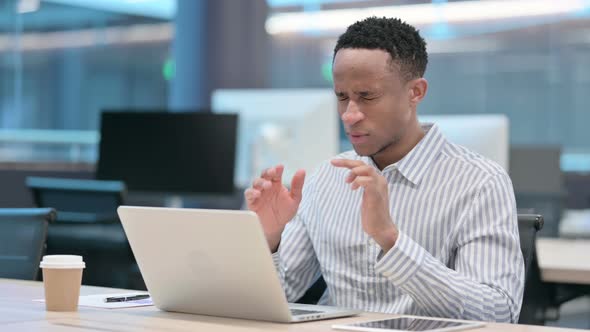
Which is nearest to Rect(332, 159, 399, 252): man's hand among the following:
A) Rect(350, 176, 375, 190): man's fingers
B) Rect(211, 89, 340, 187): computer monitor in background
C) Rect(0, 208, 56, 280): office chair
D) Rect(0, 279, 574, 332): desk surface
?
Rect(350, 176, 375, 190): man's fingers

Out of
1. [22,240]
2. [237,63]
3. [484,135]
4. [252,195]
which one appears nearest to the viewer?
[252,195]

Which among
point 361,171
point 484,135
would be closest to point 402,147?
point 361,171

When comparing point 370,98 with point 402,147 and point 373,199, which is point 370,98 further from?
point 373,199

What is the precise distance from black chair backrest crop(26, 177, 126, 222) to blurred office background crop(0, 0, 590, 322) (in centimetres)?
92

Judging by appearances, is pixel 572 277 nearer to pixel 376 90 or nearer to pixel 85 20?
pixel 376 90

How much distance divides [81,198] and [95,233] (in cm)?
20

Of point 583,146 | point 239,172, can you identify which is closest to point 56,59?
point 239,172

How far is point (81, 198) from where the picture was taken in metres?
4.35

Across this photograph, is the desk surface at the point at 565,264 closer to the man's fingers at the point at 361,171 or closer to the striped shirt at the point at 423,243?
the striped shirt at the point at 423,243

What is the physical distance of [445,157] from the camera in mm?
2035

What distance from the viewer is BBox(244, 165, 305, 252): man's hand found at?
6.30ft

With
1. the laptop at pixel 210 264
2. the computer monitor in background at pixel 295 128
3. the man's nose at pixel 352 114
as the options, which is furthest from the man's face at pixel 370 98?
the computer monitor in background at pixel 295 128

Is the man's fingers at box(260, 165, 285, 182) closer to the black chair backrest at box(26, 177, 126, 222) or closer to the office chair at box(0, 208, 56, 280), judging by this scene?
the office chair at box(0, 208, 56, 280)

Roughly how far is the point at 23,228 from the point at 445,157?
1.03 metres
